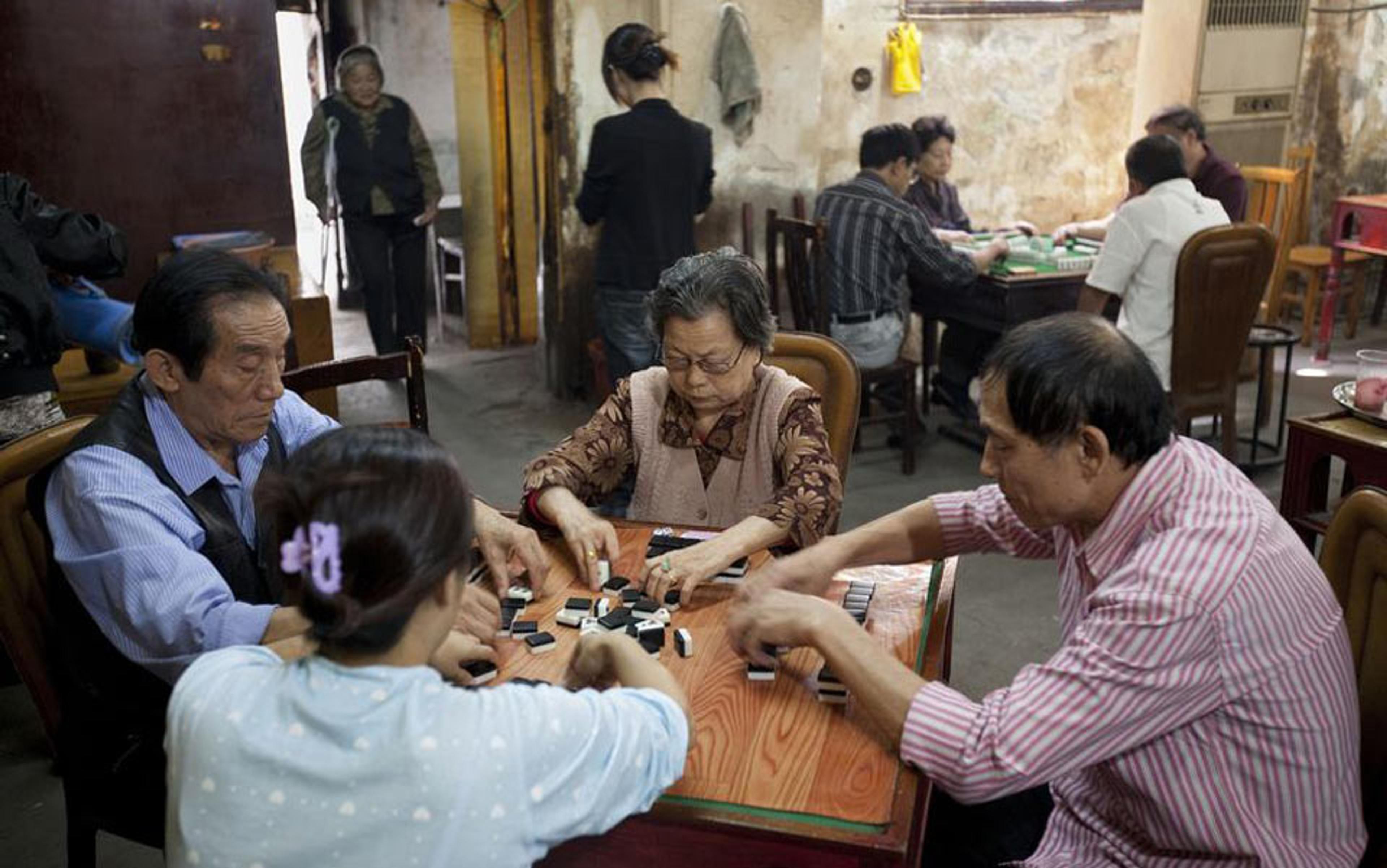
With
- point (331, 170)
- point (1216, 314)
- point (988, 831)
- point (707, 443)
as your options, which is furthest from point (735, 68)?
point (988, 831)

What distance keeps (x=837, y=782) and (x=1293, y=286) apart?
7.30 meters

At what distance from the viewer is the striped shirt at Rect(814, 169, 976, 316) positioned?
5.06 metres

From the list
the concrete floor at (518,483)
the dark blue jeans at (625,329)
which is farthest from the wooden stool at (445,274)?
the dark blue jeans at (625,329)

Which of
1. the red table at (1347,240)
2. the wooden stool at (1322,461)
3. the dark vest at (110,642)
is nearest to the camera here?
the dark vest at (110,642)

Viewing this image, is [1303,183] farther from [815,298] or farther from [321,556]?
[321,556]

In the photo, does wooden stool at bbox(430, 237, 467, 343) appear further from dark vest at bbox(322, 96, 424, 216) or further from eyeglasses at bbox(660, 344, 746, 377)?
eyeglasses at bbox(660, 344, 746, 377)

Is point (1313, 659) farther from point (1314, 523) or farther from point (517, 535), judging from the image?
point (1314, 523)

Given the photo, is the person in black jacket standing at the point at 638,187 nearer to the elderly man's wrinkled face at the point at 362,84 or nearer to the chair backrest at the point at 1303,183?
the elderly man's wrinkled face at the point at 362,84

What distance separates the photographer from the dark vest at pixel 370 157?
20.0 ft

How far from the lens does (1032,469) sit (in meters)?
1.70

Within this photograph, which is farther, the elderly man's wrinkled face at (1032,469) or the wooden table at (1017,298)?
the wooden table at (1017,298)

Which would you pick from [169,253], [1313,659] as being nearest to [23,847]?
[1313,659]

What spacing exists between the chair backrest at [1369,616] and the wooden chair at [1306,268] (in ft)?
17.8

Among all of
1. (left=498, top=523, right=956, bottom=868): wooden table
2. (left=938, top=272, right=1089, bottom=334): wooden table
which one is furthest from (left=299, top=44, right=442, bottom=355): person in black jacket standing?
(left=498, top=523, right=956, bottom=868): wooden table
